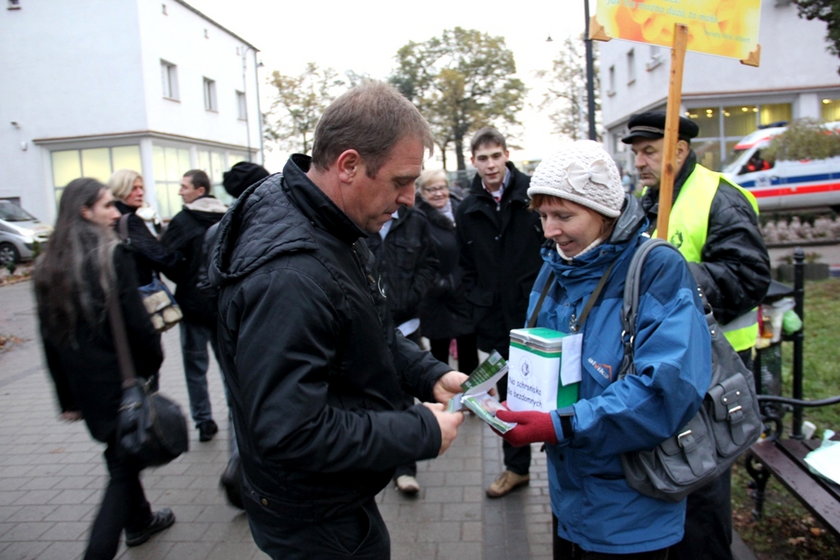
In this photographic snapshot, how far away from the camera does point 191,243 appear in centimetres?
496

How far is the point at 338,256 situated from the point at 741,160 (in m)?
18.1

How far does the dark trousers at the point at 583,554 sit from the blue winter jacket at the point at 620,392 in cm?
5

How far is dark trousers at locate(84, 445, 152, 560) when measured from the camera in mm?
3264

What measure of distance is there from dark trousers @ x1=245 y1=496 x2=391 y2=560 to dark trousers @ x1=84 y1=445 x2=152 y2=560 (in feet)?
5.38

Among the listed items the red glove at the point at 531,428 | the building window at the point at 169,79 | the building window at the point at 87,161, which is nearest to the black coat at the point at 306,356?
the red glove at the point at 531,428

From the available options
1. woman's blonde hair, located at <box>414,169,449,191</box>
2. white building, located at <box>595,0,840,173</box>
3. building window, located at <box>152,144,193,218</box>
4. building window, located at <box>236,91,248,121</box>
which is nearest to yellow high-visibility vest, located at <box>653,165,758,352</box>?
woman's blonde hair, located at <box>414,169,449,191</box>

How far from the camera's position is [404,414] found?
180 centimetres

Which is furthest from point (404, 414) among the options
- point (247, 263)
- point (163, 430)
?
point (163, 430)

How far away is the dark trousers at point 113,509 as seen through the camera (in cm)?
326

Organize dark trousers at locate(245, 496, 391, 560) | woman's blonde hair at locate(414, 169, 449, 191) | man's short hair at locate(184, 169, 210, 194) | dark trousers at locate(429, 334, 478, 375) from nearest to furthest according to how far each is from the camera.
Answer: dark trousers at locate(245, 496, 391, 560) → man's short hair at locate(184, 169, 210, 194) → dark trousers at locate(429, 334, 478, 375) → woman's blonde hair at locate(414, 169, 449, 191)

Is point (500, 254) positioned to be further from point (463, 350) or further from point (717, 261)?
point (717, 261)

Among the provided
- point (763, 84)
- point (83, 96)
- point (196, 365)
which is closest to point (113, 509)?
point (196, 365)

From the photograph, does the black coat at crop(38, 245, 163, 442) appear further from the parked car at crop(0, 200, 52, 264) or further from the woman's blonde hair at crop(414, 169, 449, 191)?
the parked car at crop(0, 200, 52, 264)

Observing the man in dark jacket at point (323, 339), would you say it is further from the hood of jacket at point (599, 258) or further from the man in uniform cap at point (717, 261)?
the man in uniform cap at point (717, 261)
